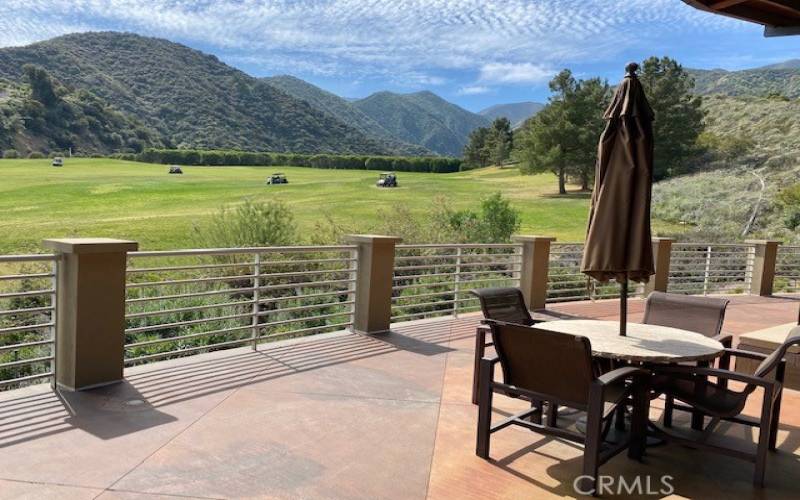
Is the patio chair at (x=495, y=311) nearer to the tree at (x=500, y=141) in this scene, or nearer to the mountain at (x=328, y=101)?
the tree at (x=500, y=141)

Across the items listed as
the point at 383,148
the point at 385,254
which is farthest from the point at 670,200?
the point at 383,148

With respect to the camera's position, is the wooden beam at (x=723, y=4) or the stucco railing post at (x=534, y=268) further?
the stucco railing post at (x=534, y=268)

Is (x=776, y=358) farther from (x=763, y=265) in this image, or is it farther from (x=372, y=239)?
(x=763, y=265)

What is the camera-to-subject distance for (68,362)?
4.82m

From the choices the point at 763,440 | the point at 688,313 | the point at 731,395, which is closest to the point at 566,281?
the point at 688,313

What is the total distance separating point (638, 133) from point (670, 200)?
116 feet

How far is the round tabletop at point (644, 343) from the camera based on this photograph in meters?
3.77

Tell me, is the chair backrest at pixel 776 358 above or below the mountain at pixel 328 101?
below

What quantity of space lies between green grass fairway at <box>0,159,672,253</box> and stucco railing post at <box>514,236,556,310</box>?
651cm

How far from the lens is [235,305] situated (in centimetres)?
784

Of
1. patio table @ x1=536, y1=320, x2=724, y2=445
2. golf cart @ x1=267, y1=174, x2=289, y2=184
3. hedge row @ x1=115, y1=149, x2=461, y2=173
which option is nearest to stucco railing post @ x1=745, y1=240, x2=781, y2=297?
patio table @ x1=536, y1=320, x2=724, y2=445

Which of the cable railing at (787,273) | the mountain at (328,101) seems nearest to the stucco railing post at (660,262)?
the cable railing at (787,273)

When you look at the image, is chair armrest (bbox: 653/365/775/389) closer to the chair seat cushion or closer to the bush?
the chair seat cushion

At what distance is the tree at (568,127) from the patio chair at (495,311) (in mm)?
47015
